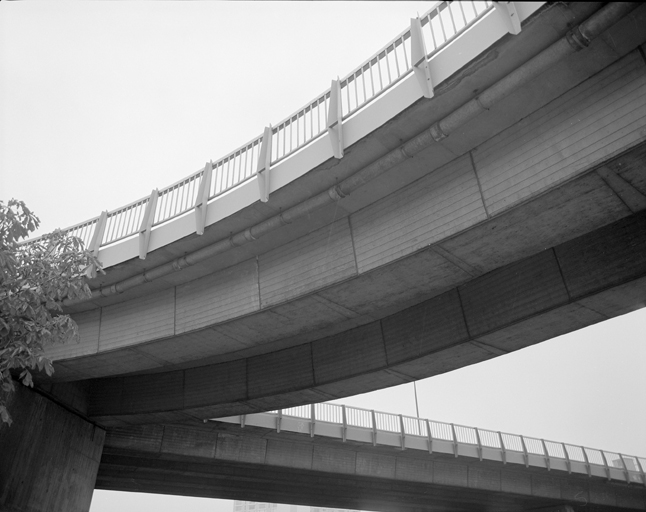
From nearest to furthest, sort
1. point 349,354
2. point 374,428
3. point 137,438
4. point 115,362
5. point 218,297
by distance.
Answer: point 218,297 < point 349,354 < point 115,362 < point 137,438 < point 374,428

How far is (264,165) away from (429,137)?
11.1 feet

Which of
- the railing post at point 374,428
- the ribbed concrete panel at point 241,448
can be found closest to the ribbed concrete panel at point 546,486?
the railing post at point 374,428

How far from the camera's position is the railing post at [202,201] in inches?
444

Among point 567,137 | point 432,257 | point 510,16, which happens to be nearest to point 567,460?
point 432,257

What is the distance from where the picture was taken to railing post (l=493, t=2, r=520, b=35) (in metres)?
7.10

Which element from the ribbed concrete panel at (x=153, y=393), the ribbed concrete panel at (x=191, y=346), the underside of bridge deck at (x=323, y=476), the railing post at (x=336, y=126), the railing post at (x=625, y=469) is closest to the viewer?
the railing post at (x=336, y=126)

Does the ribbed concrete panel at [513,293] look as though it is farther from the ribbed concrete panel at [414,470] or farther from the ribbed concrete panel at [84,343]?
the ribbed concrete panel at [414,470]

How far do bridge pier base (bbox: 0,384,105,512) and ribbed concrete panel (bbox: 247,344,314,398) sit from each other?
21.4 feet

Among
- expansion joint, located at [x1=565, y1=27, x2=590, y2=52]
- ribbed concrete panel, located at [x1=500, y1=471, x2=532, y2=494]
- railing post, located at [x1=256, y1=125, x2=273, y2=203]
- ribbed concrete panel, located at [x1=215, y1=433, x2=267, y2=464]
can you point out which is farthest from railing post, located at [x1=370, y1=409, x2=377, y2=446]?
expansion joint, located at [x1=565, y1=27, x2=590, y2=52]

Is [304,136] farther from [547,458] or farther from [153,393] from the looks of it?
[547,458]

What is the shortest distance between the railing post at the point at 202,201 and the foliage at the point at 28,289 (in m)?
2.27

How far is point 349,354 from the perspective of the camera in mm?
13391

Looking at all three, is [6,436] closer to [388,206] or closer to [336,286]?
[336,286]

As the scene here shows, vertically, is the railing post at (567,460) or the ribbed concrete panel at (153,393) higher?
the railing post at (567,460)
